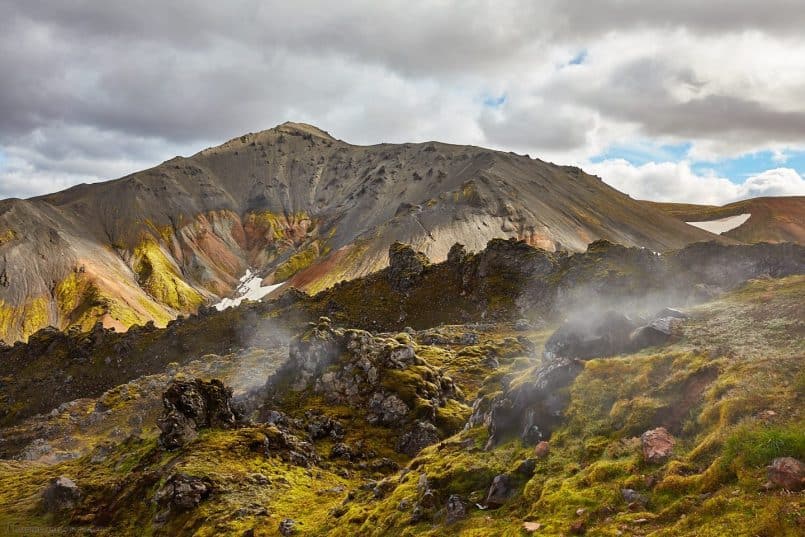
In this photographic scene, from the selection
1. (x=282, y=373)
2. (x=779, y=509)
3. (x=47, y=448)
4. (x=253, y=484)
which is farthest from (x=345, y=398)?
(x=47, y=448)

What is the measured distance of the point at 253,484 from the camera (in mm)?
39781

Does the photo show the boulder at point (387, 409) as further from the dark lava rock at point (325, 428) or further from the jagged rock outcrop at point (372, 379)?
the dark lava rock at point (325, 428)

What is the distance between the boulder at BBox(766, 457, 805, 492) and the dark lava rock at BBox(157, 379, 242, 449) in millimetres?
42132

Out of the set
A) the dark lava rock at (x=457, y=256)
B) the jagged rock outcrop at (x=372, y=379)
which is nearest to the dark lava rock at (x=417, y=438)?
the jagged rock outcrop at (x=372, y=379)

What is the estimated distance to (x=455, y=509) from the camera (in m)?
25.2

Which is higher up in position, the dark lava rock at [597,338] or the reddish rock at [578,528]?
Result: the dark lava rock at [597,338]

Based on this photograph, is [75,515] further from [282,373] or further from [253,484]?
[282,373]

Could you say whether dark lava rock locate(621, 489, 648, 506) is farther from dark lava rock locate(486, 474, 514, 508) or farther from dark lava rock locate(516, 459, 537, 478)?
dark lava rock locate(486, 474, 514, 508)

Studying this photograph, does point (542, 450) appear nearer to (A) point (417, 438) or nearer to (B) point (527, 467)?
(B) point (527, 467)

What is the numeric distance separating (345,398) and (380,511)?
2711 centimetres

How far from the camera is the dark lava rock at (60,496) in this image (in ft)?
151

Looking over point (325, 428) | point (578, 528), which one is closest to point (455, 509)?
point (578, 528)

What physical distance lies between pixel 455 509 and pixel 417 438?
23.7 meters

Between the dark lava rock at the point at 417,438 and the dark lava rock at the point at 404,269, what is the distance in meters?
72.7
